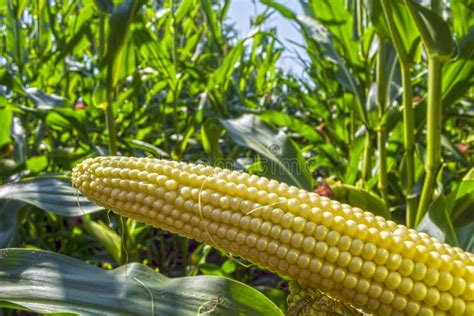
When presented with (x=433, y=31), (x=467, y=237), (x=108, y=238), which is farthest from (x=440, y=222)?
(x=108, y=238)

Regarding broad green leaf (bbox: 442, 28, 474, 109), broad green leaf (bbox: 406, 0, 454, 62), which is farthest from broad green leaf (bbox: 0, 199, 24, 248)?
broad green leaf (bbox: 442, 28, 474, 109)

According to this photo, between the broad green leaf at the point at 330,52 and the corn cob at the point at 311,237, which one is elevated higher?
the broad green leaf at the point at 330,52

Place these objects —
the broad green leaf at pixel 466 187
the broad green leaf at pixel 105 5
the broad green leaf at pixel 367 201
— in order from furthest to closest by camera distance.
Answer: the broad green leaf at pixel 105 5 → the broad green leaf at pixel 367 201 → the broad green leaf at pixel 466 187

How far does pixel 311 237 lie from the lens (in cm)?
93

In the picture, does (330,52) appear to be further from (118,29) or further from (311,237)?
(311,237)

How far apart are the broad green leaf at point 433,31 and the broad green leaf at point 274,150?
0.46 meters

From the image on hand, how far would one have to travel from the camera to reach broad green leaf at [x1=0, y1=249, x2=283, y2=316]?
957 millimetres

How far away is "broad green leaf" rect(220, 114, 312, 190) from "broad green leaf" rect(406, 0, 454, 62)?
461 millimetres

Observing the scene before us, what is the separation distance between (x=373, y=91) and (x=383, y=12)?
1.26 feet

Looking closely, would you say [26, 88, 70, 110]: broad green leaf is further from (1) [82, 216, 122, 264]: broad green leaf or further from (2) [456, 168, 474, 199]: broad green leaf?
(2) [456, 168, 474, 199]: broad green leaf

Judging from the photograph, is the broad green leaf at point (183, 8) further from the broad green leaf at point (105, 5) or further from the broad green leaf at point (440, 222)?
the broad green leaf at point (440, 222)

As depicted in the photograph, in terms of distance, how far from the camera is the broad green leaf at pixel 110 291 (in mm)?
957

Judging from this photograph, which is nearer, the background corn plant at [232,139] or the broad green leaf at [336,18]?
the background corn plant at [232,139]

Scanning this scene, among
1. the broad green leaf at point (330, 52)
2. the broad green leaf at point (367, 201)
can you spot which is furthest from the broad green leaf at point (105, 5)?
the broad green leaf at point (367, 201)
